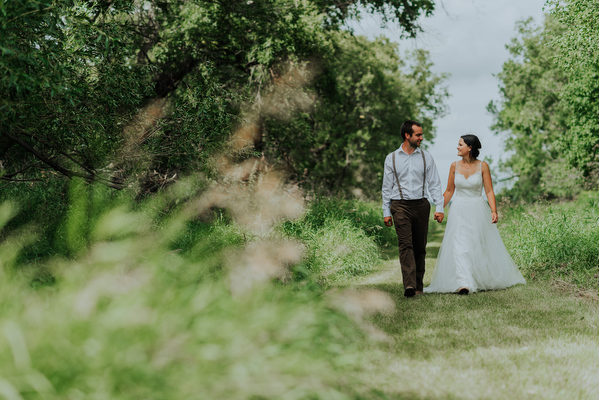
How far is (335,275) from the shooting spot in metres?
9.25

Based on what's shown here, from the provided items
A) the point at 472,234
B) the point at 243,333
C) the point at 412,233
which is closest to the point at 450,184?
the point at 472,234

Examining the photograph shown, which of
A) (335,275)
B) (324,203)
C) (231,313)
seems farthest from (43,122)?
(324,203)

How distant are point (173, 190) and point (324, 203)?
558 cm

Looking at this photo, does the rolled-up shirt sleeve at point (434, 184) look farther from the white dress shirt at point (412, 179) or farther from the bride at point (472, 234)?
the bride at point (472, 234)

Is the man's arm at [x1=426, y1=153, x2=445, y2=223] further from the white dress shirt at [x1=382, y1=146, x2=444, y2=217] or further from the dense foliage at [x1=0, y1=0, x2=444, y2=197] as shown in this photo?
the dense foliage at [x1=0, y1=0, x2=444, y2=197]

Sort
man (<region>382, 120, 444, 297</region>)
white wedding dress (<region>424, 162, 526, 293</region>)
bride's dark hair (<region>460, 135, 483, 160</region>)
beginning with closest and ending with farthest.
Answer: man (<region>382, 120, 444, 297</region>) → white wedding dress (<region>424, 162, 526, 293</region>) → bride's dark hair (<region>460, 135, 483, 160</region>)

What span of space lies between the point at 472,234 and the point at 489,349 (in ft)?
12.7

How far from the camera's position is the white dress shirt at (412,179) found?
296 inches

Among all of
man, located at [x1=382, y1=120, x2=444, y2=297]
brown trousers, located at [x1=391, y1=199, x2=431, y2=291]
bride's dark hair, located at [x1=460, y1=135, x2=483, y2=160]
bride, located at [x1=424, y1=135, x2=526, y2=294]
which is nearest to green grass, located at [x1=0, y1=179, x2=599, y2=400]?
brown trousers, located at [x1=391, y1=199, x2=431, y2=291]

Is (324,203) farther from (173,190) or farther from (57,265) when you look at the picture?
(57,265)

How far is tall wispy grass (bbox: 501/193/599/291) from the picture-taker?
8073 mm

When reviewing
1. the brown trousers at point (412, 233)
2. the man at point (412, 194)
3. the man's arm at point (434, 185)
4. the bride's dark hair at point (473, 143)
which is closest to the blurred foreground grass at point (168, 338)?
the brown trousers at point (412, 233)

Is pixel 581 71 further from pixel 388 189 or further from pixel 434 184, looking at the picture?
pixel 388 189

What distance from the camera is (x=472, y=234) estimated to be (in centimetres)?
802
